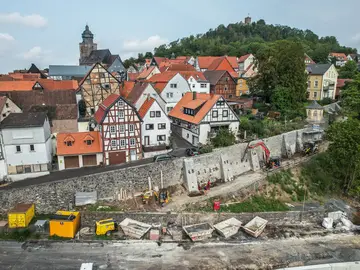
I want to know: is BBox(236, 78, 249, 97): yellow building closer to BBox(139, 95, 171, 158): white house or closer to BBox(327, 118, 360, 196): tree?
BBox(327, 118, 360, 196): tree

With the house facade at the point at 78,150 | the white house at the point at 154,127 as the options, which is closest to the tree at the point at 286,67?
the white house at the point at 154,127

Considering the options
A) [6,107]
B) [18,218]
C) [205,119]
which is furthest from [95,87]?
[18,218]

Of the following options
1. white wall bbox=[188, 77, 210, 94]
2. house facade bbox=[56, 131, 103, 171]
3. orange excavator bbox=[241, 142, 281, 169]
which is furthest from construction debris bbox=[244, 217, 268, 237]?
white wall bbox=[188, 77, 210, 94]

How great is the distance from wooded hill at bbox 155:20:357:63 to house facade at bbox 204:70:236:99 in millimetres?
36137

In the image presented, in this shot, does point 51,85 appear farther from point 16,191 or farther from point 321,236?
point 321,236

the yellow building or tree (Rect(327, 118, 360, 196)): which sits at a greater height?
the yellow building

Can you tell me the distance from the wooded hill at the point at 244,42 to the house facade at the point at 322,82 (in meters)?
29.4

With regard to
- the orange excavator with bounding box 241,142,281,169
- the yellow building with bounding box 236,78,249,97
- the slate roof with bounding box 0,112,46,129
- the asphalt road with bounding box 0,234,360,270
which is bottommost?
the asphalt road with bounding box 0,234,360,270

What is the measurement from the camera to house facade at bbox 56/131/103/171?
1111 inches

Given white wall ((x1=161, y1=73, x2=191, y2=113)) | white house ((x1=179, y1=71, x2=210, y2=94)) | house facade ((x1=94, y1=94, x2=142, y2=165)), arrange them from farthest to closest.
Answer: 1. white house ((x1=179, y1=71, x2=210, y2=94))
2. white wall ((x1=161, y1=73, x2=191, y2=113))
3. house facade ((x1=94, y1=94, x2=142, y2=165))

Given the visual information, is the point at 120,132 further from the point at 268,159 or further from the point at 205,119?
the point at 268,159

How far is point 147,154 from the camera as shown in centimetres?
3123

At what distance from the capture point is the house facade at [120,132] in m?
→ 29.0

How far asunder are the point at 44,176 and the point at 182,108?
1914cm
